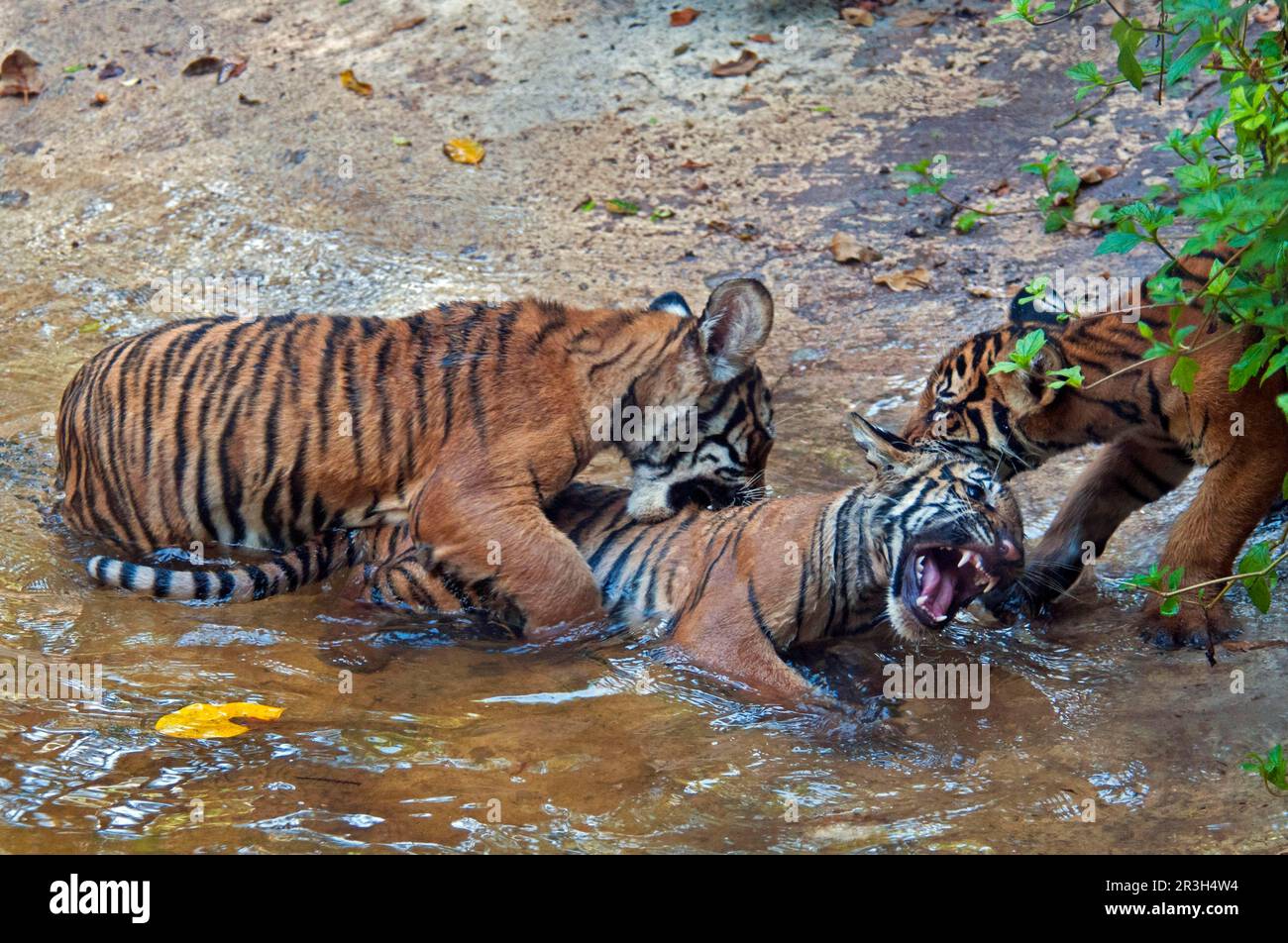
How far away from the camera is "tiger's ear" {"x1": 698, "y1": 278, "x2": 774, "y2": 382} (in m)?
4.45

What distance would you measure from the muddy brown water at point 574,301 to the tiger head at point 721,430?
571mm

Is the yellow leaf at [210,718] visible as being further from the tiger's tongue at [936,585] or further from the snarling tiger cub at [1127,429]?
the snarling tiger cub at [1127,429]

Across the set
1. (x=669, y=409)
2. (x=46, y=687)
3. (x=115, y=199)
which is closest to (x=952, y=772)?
(x=669, y=409)

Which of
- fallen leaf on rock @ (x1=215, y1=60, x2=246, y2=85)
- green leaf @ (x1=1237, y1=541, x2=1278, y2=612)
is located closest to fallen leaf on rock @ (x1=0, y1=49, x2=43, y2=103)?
fallen leaf on rock @ (x1=215, y1=60, x2=246, y2=85)

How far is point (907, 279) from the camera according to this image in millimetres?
6332

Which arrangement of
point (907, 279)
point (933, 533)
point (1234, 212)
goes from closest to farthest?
point (1234, 212)
point (933, 533)
point (907, 279)

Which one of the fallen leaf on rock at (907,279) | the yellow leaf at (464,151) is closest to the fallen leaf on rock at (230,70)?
the yellow leaf at (464,151)

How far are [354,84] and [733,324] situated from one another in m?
4.11

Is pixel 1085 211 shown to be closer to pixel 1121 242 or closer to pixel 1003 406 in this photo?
pixel 1003 406

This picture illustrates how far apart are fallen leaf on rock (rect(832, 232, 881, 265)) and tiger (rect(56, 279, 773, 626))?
6.88ft

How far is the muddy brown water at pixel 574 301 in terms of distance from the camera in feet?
9.83

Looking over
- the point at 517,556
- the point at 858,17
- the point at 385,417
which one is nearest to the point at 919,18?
the point at 858,17

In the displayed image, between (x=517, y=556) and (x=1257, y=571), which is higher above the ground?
(x=1257, y=571)

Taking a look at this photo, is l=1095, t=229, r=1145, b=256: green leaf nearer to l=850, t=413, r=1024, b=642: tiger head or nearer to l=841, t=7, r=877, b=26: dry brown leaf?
l=850, t=413, r=1024, b=642: tiger head
